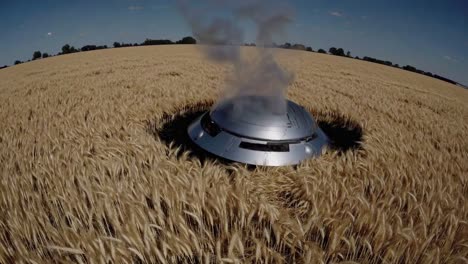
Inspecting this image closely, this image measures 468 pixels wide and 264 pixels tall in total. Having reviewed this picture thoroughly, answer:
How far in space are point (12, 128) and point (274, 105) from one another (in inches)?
159

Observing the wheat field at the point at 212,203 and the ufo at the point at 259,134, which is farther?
the ufo at the point at 259,134

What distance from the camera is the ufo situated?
2.65 meters

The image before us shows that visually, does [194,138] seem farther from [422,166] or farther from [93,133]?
[422,166]

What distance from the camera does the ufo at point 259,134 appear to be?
2.65m

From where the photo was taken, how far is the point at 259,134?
269cm

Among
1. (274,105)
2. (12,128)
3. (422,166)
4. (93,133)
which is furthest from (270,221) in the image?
(12,128)

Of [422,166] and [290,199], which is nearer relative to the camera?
[290,199]

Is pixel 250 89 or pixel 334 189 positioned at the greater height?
pixel 250 89

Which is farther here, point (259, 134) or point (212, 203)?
point (259, 134)

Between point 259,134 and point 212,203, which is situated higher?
point 259,134

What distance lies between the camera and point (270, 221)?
Answer: 5.49 ft

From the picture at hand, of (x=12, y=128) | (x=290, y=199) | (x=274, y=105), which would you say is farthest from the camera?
(x=12, y=128)

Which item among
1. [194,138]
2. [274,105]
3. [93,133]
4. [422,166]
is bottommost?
[93,133]

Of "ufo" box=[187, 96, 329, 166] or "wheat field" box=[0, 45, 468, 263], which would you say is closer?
"wheat field" box=[0, 45, 468, 263]
